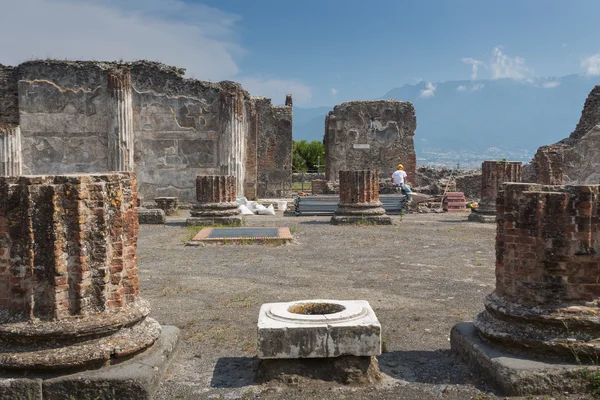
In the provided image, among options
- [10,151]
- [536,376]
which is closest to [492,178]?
[536,376]

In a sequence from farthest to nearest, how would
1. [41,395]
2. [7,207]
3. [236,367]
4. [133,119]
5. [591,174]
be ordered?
1. [591,174]
2. [133,119]
3. [236,367]
4. [7,207]
5. [41,395]

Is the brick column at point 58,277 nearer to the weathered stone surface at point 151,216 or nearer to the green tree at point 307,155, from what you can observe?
the weathered stone surface at point 151,216

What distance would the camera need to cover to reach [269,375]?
3842mm

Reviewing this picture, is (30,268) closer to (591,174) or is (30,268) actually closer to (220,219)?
(220,219)

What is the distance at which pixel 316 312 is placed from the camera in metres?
4.38

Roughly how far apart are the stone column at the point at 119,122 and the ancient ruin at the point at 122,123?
0.10ft

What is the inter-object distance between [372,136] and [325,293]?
19.0m

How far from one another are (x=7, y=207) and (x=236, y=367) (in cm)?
198

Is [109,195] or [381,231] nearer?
[109,195]

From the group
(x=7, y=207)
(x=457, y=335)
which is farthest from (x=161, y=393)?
(x=457, y=335)

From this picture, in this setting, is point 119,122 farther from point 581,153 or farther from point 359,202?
point 581,153

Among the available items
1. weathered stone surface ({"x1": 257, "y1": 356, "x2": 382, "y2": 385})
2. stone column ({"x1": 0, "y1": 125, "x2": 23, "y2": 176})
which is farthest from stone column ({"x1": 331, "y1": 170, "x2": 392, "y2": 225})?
stone column ({"x1": 0, "y1": 125, "x2": 23, "y2": 176})

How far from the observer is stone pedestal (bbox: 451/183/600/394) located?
370cm

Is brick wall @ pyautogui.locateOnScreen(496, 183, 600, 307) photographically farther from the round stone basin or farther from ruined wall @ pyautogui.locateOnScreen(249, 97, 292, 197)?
ruined wall @ pyautogui.locateOnScreen(249, 97, 292, 197)
